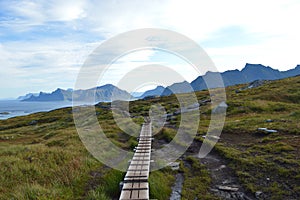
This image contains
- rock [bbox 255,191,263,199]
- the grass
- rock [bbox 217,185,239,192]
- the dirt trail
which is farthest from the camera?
rock [bbox 217,185,239,192]

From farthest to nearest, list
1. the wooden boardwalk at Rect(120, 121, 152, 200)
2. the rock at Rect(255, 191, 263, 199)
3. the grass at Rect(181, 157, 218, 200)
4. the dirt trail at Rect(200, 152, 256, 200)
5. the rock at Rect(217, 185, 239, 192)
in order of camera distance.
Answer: the rock at Rect(217, 185, 239, 192) < the grass at Rect(181, 157, 218, 200) < the dirt trail at Rect(200, 152, 256, 200) < the rock at Rect(255, 191, 263, 199) < the wooden boardwalk at Rect(120, 121, 152, 200)

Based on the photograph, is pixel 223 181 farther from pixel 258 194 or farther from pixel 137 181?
pixel 137 181

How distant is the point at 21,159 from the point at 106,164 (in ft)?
14.9

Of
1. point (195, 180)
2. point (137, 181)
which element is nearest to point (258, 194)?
point (195, 180)

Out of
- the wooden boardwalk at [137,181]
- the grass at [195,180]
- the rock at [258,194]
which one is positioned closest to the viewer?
the wooden boardwalk at [137,181]

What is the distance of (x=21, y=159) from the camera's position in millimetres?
12688

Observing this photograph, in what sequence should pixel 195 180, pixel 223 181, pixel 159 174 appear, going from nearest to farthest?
1. pixel 223 181
2. pixel 195 180
3. pixel 159 174

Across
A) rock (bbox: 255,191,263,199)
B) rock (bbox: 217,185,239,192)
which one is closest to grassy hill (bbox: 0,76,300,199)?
rock (bbox: 255,191,263,199)

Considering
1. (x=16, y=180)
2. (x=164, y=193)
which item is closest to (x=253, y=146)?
(x=164, y=193)

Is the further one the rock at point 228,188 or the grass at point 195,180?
the rock at point 228,188

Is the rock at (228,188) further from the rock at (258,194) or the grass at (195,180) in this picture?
the rock at (258,194)

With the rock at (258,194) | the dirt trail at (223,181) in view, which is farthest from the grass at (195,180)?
the rock at (258,194)

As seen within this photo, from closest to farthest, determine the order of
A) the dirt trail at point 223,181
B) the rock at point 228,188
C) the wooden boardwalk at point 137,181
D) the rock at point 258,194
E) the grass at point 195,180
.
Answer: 1. the wooden boardwalk at point 137,181
2. the rock at point 258,194
3. the dirt trail at point 223,181
4. the grass at point 195,180
5. the rock at point 228,188

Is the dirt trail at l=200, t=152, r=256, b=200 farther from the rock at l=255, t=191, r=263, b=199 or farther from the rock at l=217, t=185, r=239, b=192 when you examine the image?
the rock at l=255, t=191, r=263, b=199
